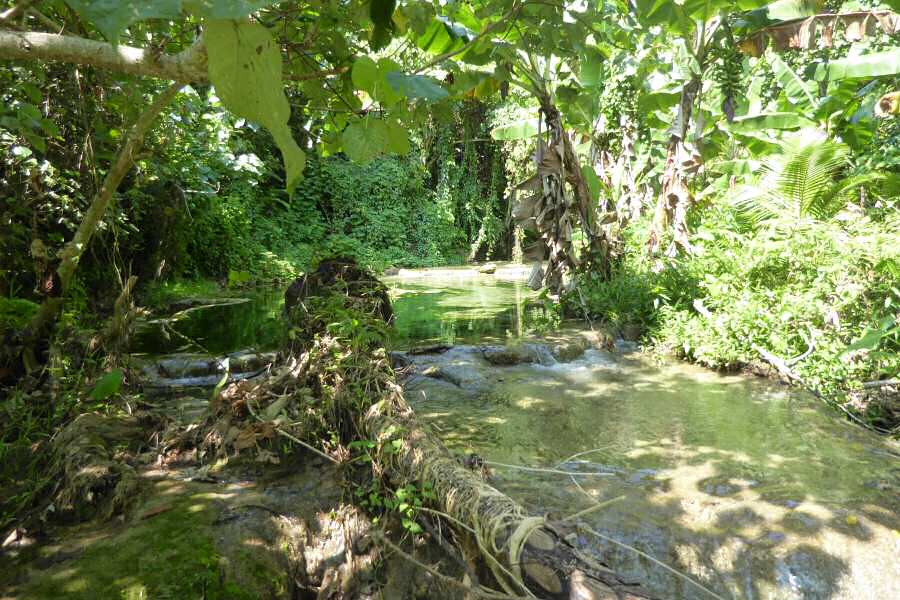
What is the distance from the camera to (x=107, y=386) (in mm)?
2996

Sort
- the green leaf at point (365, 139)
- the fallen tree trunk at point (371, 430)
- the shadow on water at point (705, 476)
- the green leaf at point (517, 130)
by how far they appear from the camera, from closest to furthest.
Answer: the green leaf at point (365, 139)
the fallen tree trunk at point (371, 430)
the shadow on water at point (705, 476)
the green leaf at point (517, 130)

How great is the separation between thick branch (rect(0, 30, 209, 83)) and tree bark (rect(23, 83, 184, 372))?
123 centimetres

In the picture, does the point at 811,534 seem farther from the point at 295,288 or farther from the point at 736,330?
the point at 295,288

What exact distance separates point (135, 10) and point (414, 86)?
0.62 metres

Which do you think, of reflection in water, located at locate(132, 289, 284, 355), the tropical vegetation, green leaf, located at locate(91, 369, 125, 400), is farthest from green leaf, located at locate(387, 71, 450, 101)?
reflection in water, located at locate(132, 289, 284, 355)

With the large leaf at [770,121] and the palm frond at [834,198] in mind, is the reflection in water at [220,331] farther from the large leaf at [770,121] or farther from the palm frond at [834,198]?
the large leaf at [770,121]

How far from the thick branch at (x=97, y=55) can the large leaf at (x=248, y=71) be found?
0.50 metres

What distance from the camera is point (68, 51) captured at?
1188mm

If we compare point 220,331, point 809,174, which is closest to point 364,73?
point 809,174

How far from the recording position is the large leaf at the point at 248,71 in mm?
622

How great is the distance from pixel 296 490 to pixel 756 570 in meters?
2.01

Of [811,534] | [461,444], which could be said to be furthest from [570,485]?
[811,534]

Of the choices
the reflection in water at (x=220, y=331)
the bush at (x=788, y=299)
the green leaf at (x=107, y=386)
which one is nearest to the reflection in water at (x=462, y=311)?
the reflection in water at (x=220, y=331)

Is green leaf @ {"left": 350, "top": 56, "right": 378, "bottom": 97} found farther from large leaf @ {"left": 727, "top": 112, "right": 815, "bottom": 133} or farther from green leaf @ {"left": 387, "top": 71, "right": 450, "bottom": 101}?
large leaf @ {"left": 727, "top": 112, "right": 815, "bottom": 133}
